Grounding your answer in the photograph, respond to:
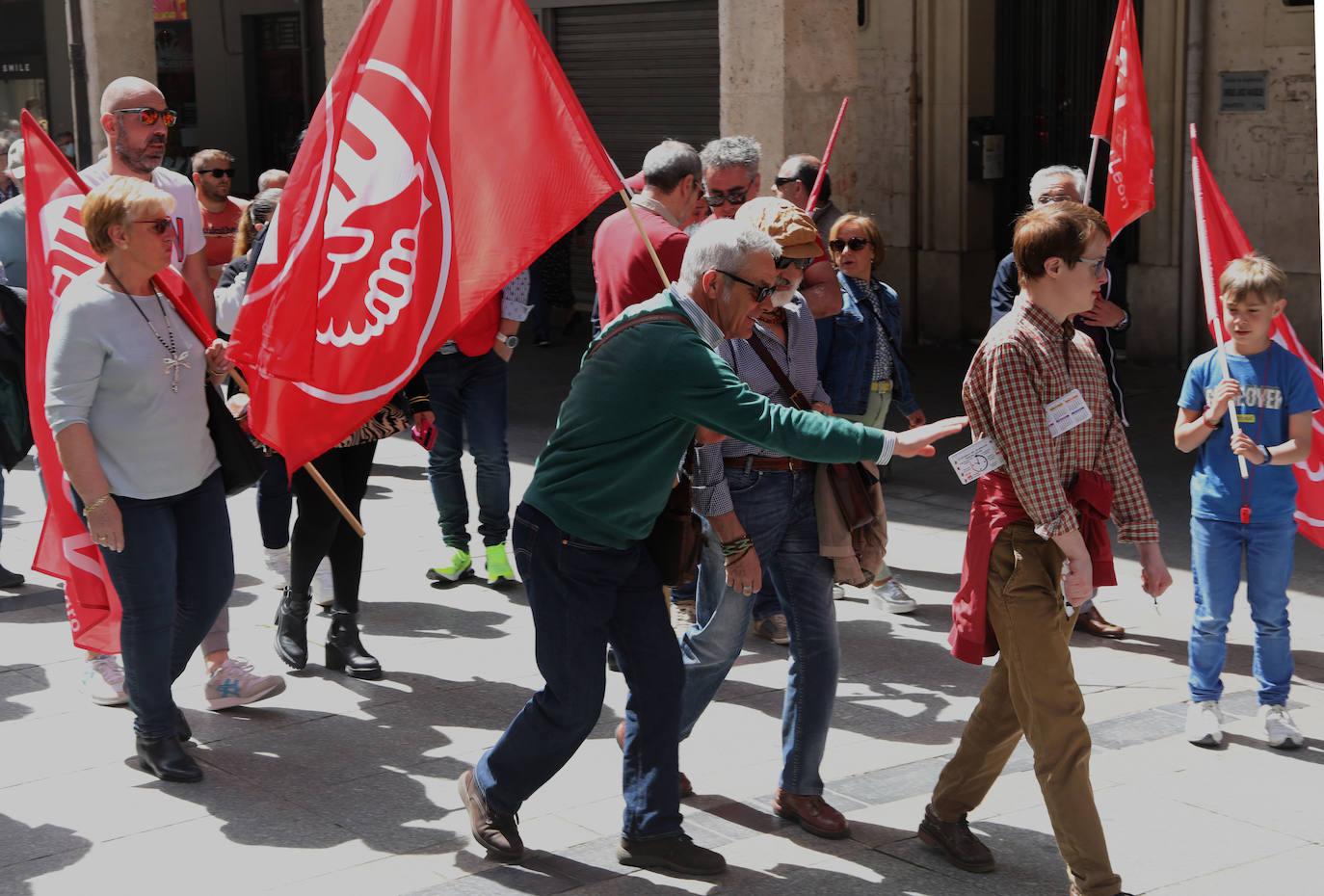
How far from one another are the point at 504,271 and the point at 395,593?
3226 millimetres

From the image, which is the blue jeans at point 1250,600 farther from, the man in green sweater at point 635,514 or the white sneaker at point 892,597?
the man in green sweater at point 635,514

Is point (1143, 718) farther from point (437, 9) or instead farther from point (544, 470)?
point (437, 9)

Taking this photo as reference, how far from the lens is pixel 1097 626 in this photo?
6727 millimetres

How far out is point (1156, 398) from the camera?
39.2 feet

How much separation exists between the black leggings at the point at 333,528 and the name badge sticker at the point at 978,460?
9.31 feet

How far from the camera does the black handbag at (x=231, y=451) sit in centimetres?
536

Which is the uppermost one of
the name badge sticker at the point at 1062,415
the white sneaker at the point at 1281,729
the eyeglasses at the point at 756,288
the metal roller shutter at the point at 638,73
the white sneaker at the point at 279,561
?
the metal roller shutter at the point at 638,73

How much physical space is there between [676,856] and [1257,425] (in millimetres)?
2599

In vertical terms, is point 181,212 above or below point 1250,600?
above

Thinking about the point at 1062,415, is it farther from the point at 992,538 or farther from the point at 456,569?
the point at 456,569

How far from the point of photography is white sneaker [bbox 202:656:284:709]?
5969 mm

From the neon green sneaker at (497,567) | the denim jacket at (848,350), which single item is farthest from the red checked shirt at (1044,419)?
the neon green sneaker at (497,567)

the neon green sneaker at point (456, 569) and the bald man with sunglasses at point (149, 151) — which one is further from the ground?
the bald man with sunglasses at point (149, 151)

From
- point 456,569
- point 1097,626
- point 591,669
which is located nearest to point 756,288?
point 591,669
